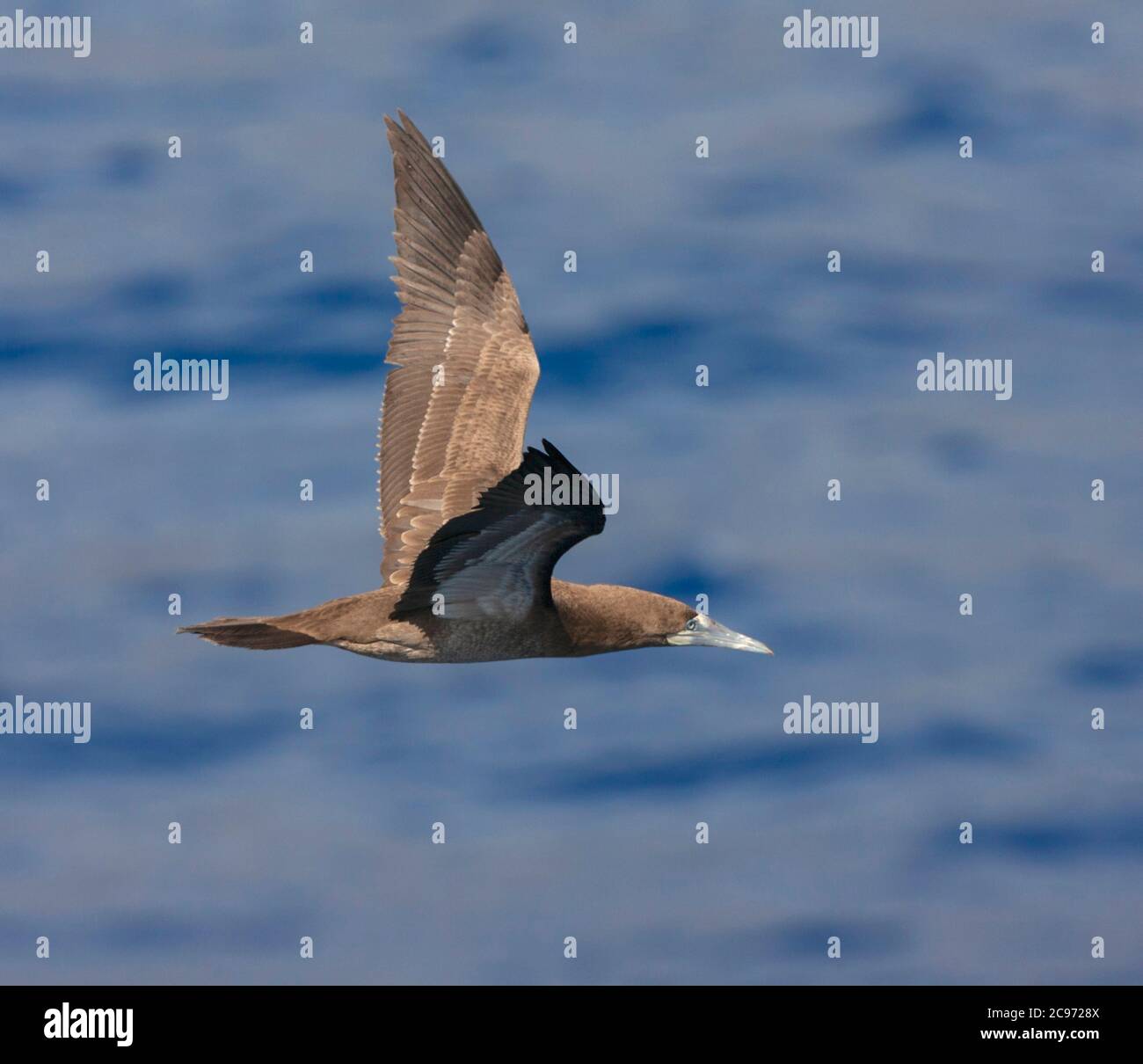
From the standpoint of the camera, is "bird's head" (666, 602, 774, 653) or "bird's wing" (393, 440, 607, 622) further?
"bird's head" (666, 602, 774, 653)

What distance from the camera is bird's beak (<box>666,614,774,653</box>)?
15.6 meters

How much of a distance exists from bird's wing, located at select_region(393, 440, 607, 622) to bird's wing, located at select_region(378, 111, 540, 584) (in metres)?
1.03

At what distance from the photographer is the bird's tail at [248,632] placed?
14.4 m

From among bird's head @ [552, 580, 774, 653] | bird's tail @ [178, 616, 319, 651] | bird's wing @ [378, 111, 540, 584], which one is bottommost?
bird's tail @ [178, 616, 319, 651]

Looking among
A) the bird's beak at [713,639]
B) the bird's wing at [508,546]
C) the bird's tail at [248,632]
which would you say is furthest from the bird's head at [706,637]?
the bird's tail at [248,632]

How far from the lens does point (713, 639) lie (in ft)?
51.5

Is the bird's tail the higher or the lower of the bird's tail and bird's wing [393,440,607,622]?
the lower

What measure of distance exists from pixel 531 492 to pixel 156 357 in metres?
7.16

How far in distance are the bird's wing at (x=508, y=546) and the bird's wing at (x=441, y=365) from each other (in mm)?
1030

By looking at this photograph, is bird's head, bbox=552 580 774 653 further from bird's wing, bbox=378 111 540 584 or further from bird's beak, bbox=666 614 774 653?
bird's wing, bbox=378 111 540 584

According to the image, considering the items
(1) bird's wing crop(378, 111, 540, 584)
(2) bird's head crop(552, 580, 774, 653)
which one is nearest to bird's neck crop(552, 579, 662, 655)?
(2) bird's head crop(552, 580, 774, 653)

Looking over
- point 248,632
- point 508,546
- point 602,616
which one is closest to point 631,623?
point 602,616

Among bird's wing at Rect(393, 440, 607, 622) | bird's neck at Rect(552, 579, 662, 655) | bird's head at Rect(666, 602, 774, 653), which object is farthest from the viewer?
bird's head at Rect(666, 602, 774, 653)

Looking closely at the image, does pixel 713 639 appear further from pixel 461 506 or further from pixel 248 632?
pixel 248 632
